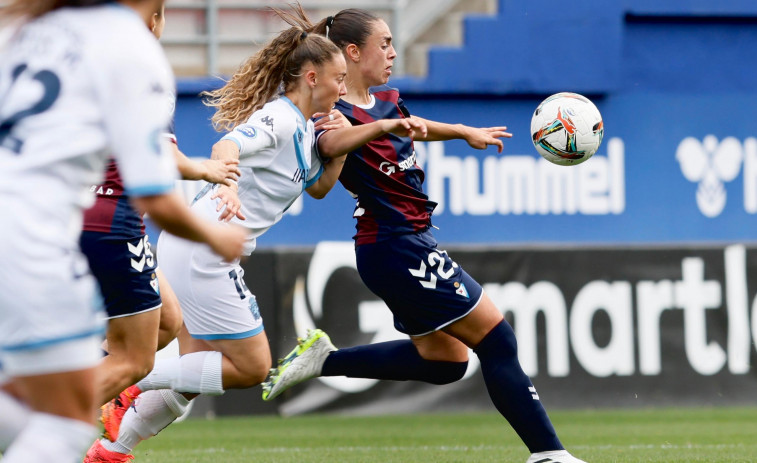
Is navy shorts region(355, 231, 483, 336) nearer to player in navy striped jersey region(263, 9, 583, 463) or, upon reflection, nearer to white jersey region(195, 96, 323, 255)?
player in navy striped jersey region(263, 9, 583, 463)

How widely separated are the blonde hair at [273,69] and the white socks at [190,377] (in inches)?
43.2

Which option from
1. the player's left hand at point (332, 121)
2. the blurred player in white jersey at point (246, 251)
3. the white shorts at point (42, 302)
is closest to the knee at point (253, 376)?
the blurred player in white jersey at point (246, 251)

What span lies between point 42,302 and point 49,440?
12.4 inches

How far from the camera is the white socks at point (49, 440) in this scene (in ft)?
7.95

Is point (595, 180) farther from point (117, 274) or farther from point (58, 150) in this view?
point (58, 150)

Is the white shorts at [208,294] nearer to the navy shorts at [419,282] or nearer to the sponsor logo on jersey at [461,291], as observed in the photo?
the navy shorts at [419,282]

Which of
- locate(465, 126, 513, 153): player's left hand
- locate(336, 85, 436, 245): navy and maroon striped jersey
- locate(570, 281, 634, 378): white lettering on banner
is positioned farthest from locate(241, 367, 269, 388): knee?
locate(570, 281, 634, 378): white lettering on banner

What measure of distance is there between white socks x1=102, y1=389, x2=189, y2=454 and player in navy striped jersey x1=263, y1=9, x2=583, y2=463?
0.61m

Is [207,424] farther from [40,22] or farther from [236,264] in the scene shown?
[40,22]

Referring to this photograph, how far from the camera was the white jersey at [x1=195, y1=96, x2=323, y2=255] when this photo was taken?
4570 mm

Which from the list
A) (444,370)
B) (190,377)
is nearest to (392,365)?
(444,370)

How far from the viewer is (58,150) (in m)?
2.42

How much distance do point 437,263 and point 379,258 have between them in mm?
263

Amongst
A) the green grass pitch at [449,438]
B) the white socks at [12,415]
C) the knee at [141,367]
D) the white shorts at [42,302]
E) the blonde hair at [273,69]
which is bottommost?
the green grass pitch at [449,438]
